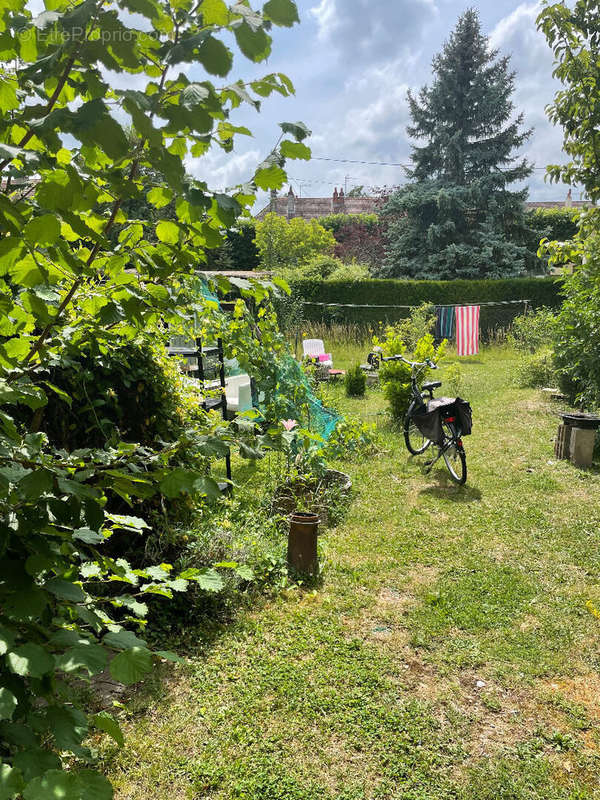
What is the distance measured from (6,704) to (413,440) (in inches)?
249

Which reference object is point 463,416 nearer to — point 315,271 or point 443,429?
point 443,429

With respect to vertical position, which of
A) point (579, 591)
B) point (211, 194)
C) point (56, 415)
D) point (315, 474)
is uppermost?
point (211, 194)

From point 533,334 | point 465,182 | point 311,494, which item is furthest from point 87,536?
point 465,182

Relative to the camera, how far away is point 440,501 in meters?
4.93

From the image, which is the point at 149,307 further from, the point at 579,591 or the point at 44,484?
the point at 579,591

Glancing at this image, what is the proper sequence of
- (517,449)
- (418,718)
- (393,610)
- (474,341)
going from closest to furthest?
(418,718) → (393,610) → (517,449) → (474,341)

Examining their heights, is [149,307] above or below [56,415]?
above

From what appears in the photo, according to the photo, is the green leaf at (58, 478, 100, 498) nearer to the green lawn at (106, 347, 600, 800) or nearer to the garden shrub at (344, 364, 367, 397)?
the green lawn at (106, 347, 600, 800)

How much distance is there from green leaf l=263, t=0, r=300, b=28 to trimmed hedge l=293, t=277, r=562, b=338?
624 inches

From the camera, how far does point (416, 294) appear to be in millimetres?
17016

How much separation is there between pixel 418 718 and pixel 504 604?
1204mm

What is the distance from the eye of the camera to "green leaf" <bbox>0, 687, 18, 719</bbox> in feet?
2.32

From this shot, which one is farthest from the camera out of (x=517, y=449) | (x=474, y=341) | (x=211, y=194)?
(x=474, y=341)

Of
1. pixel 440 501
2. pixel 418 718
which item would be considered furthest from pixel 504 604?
pixel 440 501
